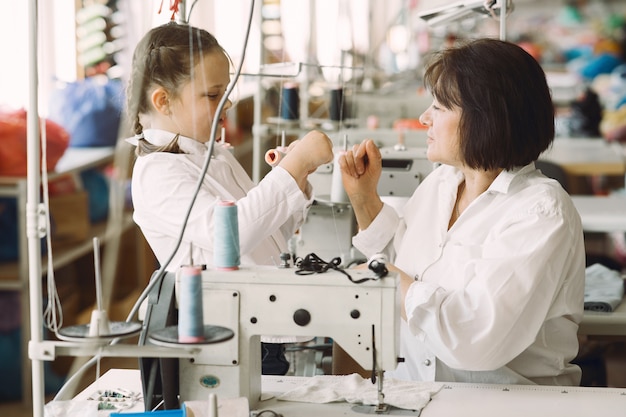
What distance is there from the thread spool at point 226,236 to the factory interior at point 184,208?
31 mm

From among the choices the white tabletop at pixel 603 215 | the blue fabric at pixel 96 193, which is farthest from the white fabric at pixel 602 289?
the blue fabric at pixel 96 193

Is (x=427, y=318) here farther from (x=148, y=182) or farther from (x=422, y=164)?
(x=422, y=164)

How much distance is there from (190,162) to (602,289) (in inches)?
51.1

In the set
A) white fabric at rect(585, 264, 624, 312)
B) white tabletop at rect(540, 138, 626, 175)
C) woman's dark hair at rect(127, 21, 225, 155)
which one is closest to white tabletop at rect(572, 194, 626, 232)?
white fabric at rect(585, 264, 624, 312)

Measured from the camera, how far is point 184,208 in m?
1.62

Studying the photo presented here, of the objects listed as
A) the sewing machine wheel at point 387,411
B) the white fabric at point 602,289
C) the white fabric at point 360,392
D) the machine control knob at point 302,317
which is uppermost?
the machine control knob at point 302,317

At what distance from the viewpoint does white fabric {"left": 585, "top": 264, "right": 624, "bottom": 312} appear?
2.34 meters

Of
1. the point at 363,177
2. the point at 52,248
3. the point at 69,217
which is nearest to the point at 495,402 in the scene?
the point at 363,177

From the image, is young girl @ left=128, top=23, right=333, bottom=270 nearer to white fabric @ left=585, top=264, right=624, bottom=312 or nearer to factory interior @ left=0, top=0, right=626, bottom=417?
factory interior @ left=0, top=0, right=626, bottom=417

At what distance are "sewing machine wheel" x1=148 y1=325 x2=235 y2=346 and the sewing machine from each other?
148 millimetres

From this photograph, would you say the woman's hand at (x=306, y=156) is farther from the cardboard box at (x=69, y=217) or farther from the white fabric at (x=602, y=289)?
the cardboard box at (x=69, y=217)

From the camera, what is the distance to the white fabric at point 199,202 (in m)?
1.59

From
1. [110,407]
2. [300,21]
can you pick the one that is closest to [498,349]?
[110,407]

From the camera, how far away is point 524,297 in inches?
63.4
